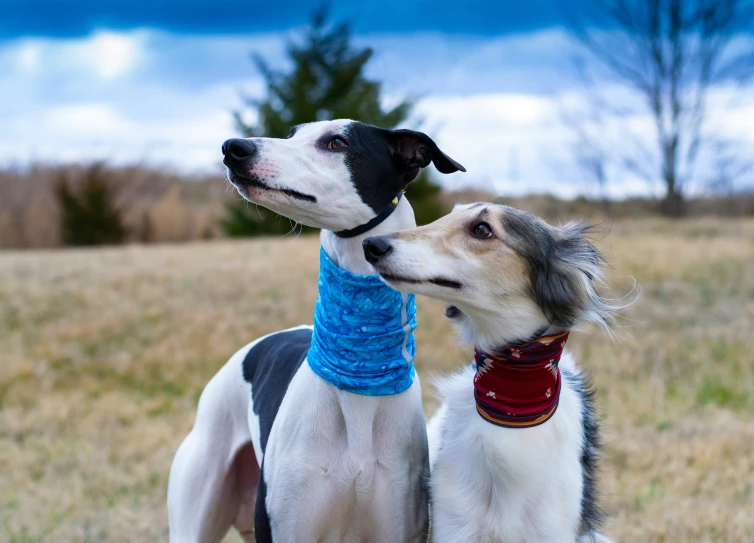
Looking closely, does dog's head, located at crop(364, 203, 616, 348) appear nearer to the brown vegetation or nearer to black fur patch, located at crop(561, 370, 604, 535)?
black fur patch, located at crop(561, 370, 604, 535)

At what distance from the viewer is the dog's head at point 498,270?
2.84 meters

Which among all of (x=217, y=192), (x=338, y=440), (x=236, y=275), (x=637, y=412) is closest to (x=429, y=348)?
(x=637, y=412)

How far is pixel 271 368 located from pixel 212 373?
17.6 ft

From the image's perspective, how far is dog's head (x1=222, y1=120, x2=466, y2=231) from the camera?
2.95 meters

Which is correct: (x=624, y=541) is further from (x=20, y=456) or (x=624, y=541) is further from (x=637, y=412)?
(x=20, y=456)

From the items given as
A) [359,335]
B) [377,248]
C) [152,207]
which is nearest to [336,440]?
[359,335]

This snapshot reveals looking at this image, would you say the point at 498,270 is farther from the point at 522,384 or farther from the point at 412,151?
the point at 412,151

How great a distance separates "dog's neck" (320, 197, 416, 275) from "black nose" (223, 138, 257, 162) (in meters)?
0.51

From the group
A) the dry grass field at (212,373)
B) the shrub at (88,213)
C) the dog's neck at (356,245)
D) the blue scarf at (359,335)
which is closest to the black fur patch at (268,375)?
the blue scarf at (359,335)

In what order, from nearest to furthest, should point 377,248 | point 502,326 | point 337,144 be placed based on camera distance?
point 377,248
point 502,326
point 337,144

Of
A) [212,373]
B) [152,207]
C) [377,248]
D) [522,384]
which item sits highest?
[377,248]

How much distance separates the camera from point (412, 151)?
338 cm

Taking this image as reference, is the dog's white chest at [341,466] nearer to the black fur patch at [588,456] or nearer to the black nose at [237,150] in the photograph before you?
the black fur patch at [588,456]

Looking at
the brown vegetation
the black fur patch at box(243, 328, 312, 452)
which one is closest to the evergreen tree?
the brown vegetation
